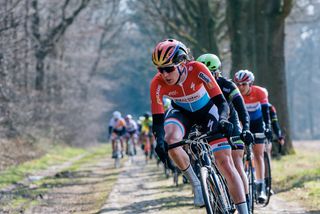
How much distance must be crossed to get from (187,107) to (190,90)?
242 mm

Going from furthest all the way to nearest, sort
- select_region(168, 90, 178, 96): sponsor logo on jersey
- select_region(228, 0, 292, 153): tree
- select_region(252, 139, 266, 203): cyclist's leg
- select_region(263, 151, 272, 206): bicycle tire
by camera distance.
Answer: select_region(228, 0, 292, 153): tree < select_region(263, 151, 272, 206): bicycle tire < select_region(252, 139, 266, 203): cyclist's leg < select_region(168, 90, 178, 96): sponsor logo on jersey

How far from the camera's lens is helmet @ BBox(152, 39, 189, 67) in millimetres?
7742

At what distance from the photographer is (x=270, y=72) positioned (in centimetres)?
2452

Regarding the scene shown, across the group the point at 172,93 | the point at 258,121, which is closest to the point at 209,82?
the point at 172,93

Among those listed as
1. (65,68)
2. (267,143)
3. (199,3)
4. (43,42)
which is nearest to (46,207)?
(267,143)

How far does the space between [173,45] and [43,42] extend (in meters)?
30.2

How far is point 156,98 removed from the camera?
818 centimetres

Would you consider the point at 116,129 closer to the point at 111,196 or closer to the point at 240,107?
the point at 111,196

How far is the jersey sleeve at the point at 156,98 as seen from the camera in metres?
8.18

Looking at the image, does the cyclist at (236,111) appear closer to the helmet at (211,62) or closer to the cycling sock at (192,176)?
the helmet at (211,62)

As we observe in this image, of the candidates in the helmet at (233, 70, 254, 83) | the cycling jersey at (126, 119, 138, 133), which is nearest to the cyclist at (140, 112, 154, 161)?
the cycling jersey at (126, 119, 138, 133)

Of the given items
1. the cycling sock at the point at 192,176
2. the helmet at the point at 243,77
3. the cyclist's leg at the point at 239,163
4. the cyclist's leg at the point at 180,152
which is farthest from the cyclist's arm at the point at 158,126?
the helmet at the point at 243,77

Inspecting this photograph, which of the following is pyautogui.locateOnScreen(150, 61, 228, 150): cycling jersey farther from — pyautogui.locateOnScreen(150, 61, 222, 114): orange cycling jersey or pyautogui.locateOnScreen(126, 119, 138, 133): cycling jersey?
pyautogui.locateOnScreen(126, 119, 138, 133): cycling jersey

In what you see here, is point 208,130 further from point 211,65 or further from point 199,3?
point 199,3
